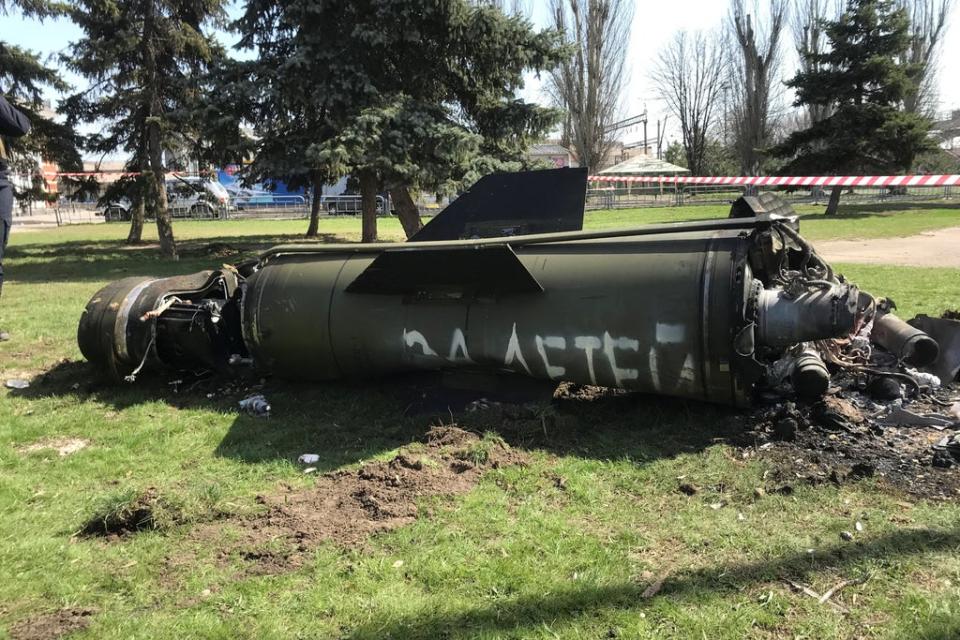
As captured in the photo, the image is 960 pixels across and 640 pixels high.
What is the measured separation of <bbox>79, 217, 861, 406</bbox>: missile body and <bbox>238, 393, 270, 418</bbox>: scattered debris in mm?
294

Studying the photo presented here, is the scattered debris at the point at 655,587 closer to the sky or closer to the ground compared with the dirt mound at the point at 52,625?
closer to the sky

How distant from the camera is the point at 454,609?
2523mm

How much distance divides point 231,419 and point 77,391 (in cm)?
164

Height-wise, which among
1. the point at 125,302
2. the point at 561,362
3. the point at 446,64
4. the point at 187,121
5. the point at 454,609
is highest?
the point at 446,64

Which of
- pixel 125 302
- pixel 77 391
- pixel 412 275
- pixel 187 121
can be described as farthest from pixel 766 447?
pixel 187 121

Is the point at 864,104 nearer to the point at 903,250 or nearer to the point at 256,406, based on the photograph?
the point at 903,250

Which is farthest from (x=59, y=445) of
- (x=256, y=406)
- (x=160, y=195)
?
(x=160, y=195)

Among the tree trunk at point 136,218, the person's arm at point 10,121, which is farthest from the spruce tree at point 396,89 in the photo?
the tree trunk at point 136,218

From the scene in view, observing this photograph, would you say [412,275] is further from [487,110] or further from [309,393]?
[487,110]

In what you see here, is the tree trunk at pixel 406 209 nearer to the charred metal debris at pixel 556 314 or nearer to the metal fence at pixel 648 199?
the charred metal debris at pixel 556 314

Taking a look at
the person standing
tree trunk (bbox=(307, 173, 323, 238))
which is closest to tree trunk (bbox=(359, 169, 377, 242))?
tree trunk (bbox=(307, 173, 323, 238))

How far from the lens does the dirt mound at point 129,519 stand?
3.15 meters

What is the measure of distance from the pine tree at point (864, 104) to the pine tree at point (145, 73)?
2124cm

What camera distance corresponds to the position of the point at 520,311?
4.25 m
